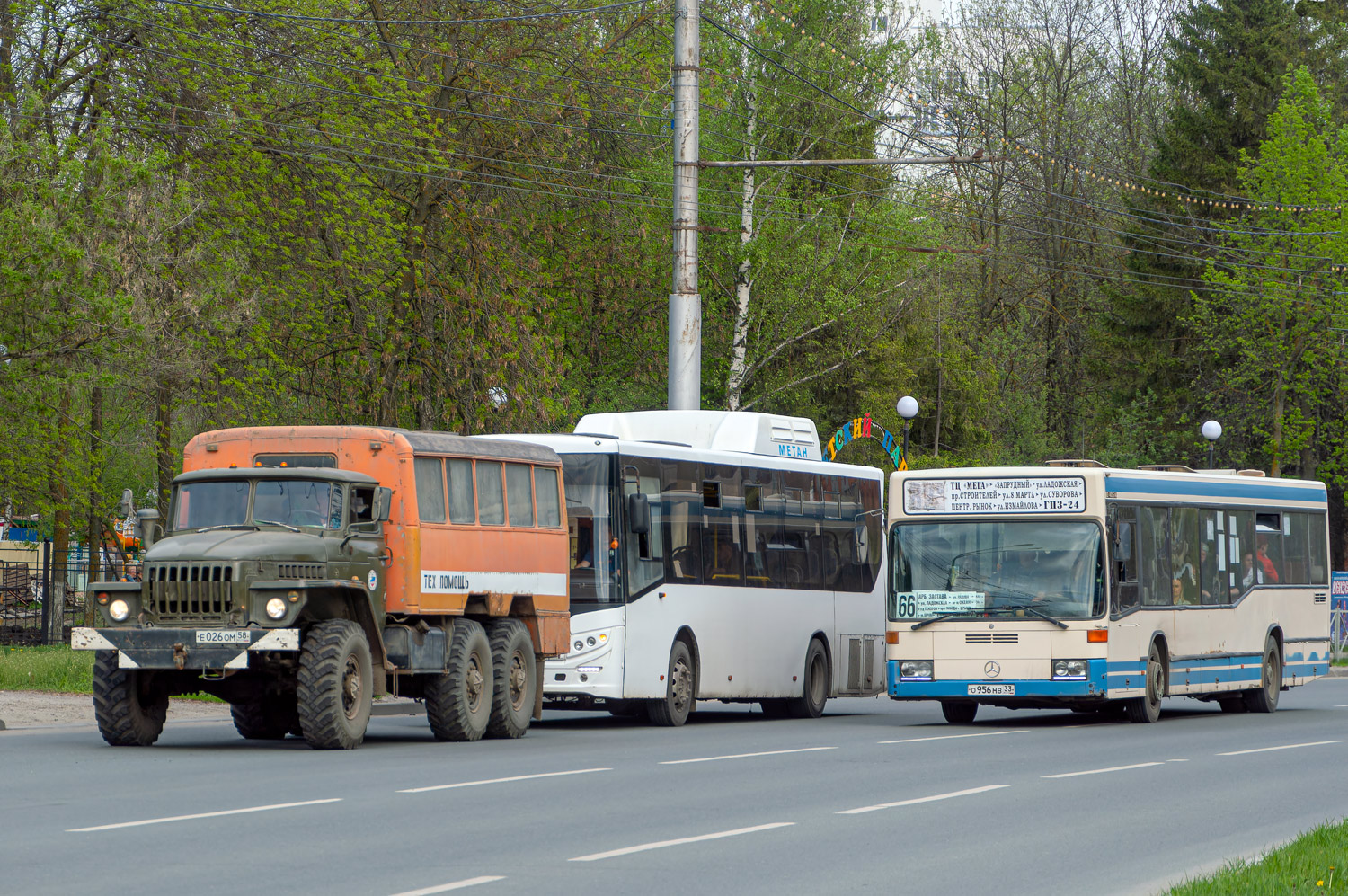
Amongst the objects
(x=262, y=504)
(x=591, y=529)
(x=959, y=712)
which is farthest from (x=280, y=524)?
(x=959, y=712)

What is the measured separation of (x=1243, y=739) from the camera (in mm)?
21172

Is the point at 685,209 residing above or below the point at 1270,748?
above

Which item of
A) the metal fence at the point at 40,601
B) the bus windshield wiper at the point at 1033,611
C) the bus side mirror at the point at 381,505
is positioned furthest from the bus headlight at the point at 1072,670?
the metal fence at the point at 40,601

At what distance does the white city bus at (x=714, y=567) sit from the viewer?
71.9 ft

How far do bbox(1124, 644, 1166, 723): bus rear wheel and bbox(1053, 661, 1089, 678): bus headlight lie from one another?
153cm

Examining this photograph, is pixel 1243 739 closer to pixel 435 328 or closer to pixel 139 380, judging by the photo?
pixel 139 380

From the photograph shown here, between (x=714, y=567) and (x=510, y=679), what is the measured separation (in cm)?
442

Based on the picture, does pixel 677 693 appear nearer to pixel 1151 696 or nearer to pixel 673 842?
pixel 1151 696

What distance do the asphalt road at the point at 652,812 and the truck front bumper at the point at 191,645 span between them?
80cm

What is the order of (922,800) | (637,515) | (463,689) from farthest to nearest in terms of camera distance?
(637,515) < (463,689) < (922,800)

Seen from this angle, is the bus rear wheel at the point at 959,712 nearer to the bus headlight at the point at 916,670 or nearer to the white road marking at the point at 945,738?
the bus headlight at the point at 916,670

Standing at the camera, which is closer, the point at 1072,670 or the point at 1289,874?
the point at 1289,874

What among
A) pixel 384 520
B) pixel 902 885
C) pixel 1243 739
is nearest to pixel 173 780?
pixel 384 520

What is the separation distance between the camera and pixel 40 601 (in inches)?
1346
